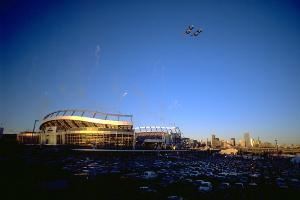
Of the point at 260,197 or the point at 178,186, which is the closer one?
the point at 260,197

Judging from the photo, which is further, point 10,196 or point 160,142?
point 160,142

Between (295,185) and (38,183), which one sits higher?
(38,183)

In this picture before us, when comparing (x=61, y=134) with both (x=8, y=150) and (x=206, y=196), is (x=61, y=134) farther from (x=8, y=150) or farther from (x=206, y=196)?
(x=206, y=196)

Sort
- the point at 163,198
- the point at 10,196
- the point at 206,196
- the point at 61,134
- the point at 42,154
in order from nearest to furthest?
1. the point at 10,196
2. the point at 163,198
3. the point at 206,196
4. the point at 42,154
5. the point at 61,134

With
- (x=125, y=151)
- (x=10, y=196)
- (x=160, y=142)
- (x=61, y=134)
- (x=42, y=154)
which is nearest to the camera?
(x=10, y=196)

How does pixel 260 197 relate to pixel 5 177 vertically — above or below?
below

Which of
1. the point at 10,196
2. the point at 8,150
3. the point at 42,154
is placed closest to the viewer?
the point at 10,196

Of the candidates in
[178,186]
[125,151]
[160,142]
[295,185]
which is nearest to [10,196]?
[178,186]

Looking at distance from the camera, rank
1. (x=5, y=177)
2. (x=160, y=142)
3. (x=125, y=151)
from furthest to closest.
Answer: (x=160, y=142) < (x=125, y=151) < (x=5, y=177)

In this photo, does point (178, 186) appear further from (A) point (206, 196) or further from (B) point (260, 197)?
(B) point (260, 197)

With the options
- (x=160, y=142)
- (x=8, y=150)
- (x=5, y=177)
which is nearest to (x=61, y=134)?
(x=8, y=150)
